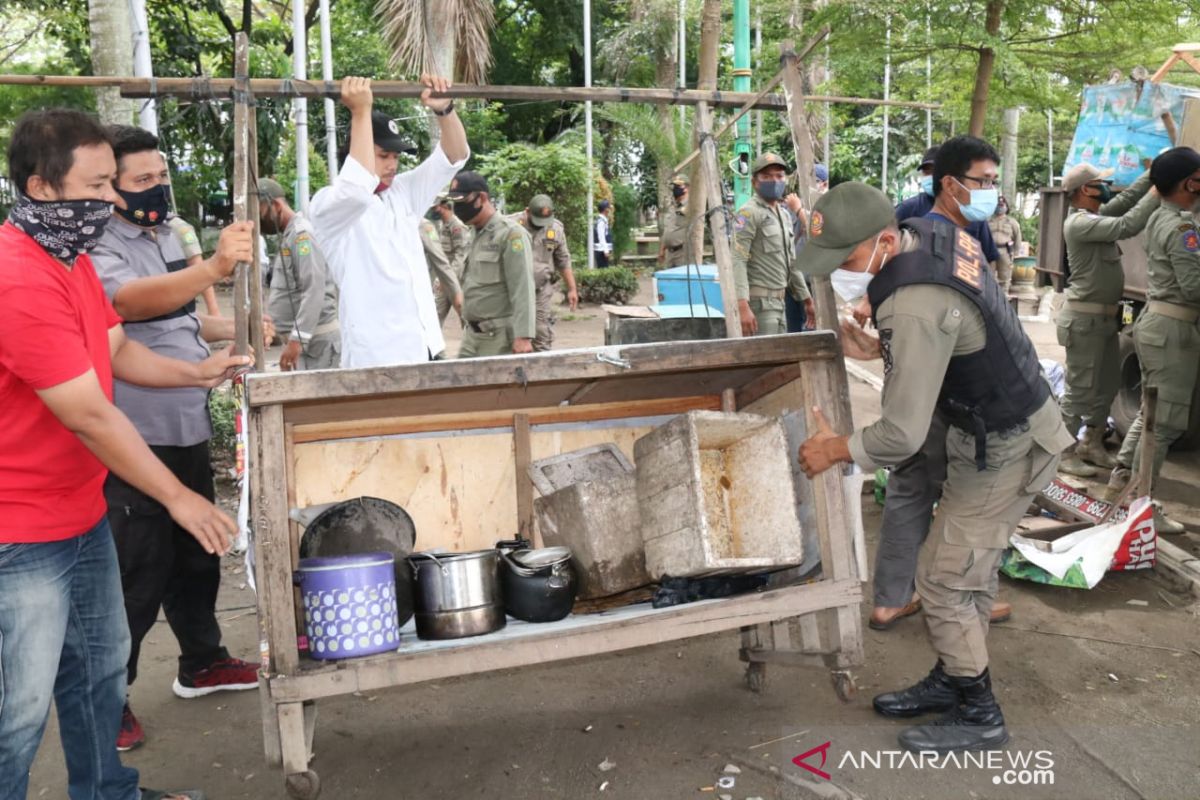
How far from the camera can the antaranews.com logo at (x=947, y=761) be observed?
3.31 meters

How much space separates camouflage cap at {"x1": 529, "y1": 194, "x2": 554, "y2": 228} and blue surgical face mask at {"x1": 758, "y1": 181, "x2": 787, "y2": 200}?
3.43m

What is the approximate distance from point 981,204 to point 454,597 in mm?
2473

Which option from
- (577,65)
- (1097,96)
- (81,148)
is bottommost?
(81,148)

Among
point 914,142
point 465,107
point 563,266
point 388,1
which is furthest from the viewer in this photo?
point 914,142

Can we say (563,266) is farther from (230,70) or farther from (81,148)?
(230,70)

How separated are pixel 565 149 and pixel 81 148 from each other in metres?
17.2

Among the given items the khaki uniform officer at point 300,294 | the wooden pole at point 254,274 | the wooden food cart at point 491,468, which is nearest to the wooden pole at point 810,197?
the wooden food cart at point 491,468

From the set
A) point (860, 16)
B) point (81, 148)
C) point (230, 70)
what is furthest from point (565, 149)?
point (81, 148)

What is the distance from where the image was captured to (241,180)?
3238 mm

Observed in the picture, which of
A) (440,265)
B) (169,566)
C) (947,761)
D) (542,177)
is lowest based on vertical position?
(947,761)

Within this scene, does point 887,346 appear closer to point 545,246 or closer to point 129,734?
point 129,734

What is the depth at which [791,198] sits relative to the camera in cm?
784

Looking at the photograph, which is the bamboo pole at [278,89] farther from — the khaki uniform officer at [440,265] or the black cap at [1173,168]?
the khaki uniform officer at [440,265]

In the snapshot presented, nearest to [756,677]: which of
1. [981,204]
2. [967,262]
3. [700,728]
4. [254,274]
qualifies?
[700,728]
